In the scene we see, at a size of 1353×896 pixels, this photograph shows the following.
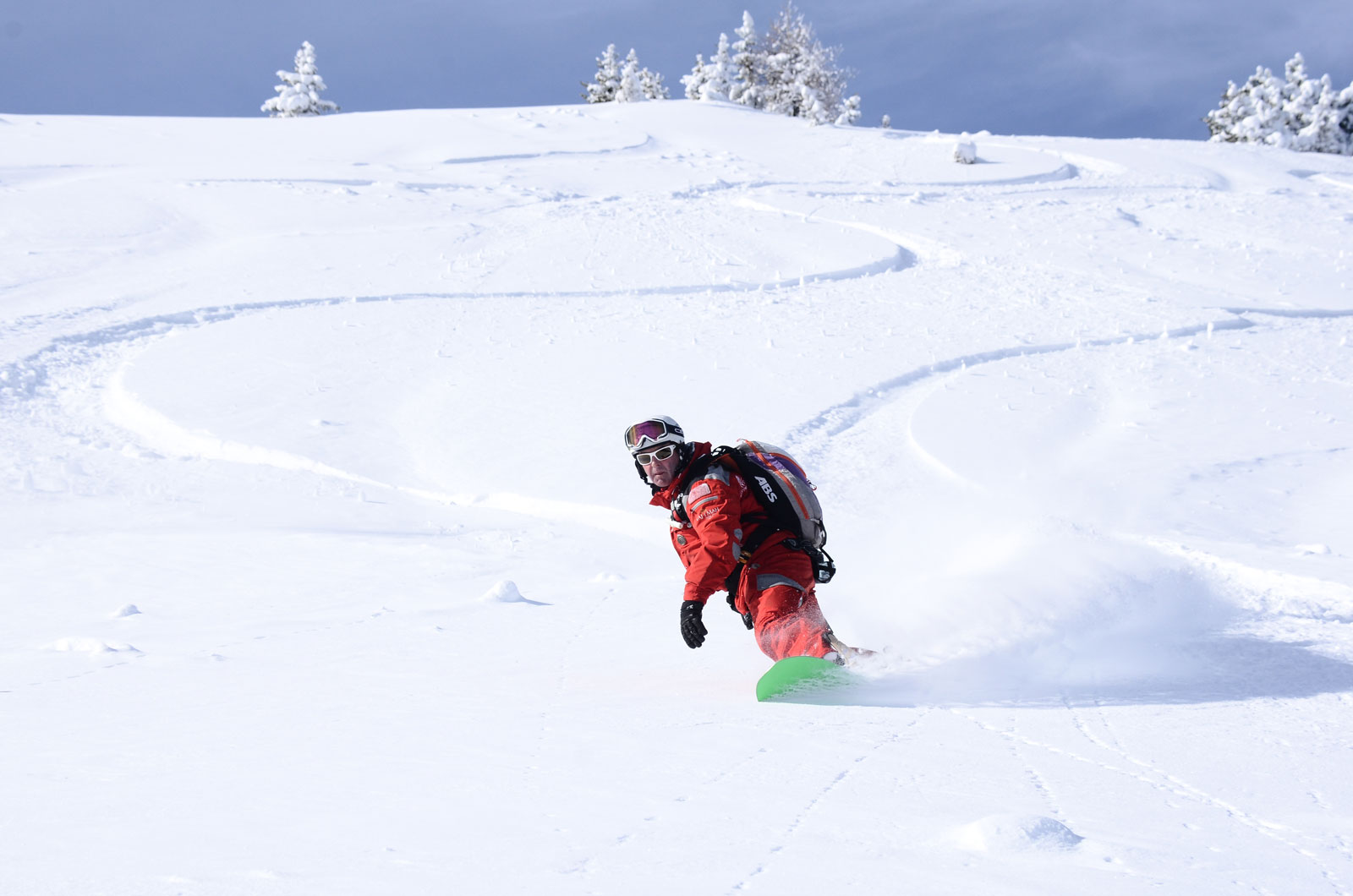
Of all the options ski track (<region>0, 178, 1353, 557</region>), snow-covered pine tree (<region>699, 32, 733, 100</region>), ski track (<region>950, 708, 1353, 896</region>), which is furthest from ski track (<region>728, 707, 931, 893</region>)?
snow-covered pine tree (<region>699, 32, 733, 100</region>)

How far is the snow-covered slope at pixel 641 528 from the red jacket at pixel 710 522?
1.69ft

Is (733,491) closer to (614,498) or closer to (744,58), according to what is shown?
(614,498)

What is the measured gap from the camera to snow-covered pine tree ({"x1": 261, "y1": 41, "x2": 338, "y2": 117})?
159 feet

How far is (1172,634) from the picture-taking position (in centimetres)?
497

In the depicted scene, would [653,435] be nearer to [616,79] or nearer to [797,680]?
[797,680]

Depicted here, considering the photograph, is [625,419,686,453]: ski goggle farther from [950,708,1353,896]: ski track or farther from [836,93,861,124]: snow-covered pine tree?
[836,93,861,124]: snow-covered pine tree

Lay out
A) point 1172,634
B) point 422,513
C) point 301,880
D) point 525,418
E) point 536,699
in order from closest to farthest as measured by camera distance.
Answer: point 301,880 → point 536,699 → point 1172,634 → point 422,513 → point 525,418

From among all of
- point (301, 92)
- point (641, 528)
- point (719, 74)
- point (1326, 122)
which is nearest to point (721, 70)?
point (719, 74)

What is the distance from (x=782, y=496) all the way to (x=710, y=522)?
50 centimetres

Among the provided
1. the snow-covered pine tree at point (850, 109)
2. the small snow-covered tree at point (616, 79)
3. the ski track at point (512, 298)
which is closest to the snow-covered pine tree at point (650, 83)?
the small snow-covered tree at point (616, 79)

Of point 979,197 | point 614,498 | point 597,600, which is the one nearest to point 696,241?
point 979,197

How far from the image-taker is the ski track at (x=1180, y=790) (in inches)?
95.8

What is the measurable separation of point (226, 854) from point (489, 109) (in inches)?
1277

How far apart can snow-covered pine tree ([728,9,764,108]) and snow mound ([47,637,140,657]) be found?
5345 centimetres
